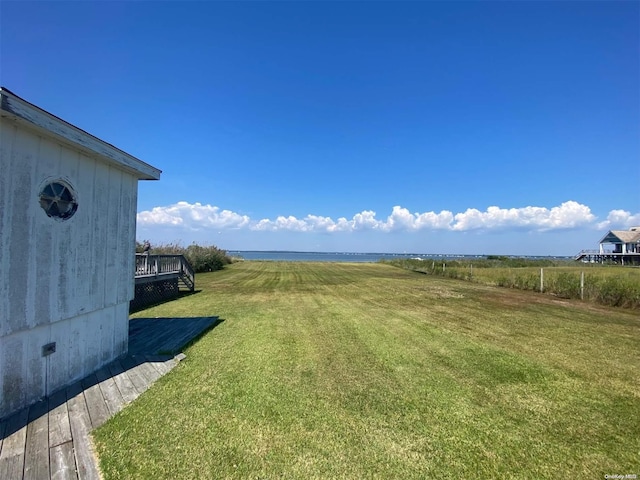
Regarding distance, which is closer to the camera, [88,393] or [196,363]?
[88,393]

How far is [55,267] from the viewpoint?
3.86 meters

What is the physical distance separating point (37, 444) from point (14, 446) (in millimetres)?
173

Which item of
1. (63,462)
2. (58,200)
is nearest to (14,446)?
(63,462)

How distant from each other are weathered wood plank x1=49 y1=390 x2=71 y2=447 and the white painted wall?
0.17 meters

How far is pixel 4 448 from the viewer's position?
2.86m

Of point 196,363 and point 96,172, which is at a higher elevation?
point 96,172

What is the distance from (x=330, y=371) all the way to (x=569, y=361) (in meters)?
4.18

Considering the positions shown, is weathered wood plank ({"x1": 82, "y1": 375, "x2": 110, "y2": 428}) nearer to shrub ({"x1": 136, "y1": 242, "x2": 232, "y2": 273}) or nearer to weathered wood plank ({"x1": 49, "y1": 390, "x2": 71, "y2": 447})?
weathered wood plank ({"x1": 49, "y1": 390, "x2": 71, "y2": 447})

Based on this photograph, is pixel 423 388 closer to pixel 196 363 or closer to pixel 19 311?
pixel 196 363

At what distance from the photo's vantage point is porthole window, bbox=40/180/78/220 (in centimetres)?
376

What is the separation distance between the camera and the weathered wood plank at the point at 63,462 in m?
2.57

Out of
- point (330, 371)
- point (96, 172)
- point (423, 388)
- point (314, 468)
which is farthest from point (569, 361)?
point (96, 172)

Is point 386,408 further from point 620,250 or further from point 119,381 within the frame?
point 620,250

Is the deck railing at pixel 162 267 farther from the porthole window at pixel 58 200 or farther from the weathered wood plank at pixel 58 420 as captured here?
the weathered wood plank at pixel 58 420
